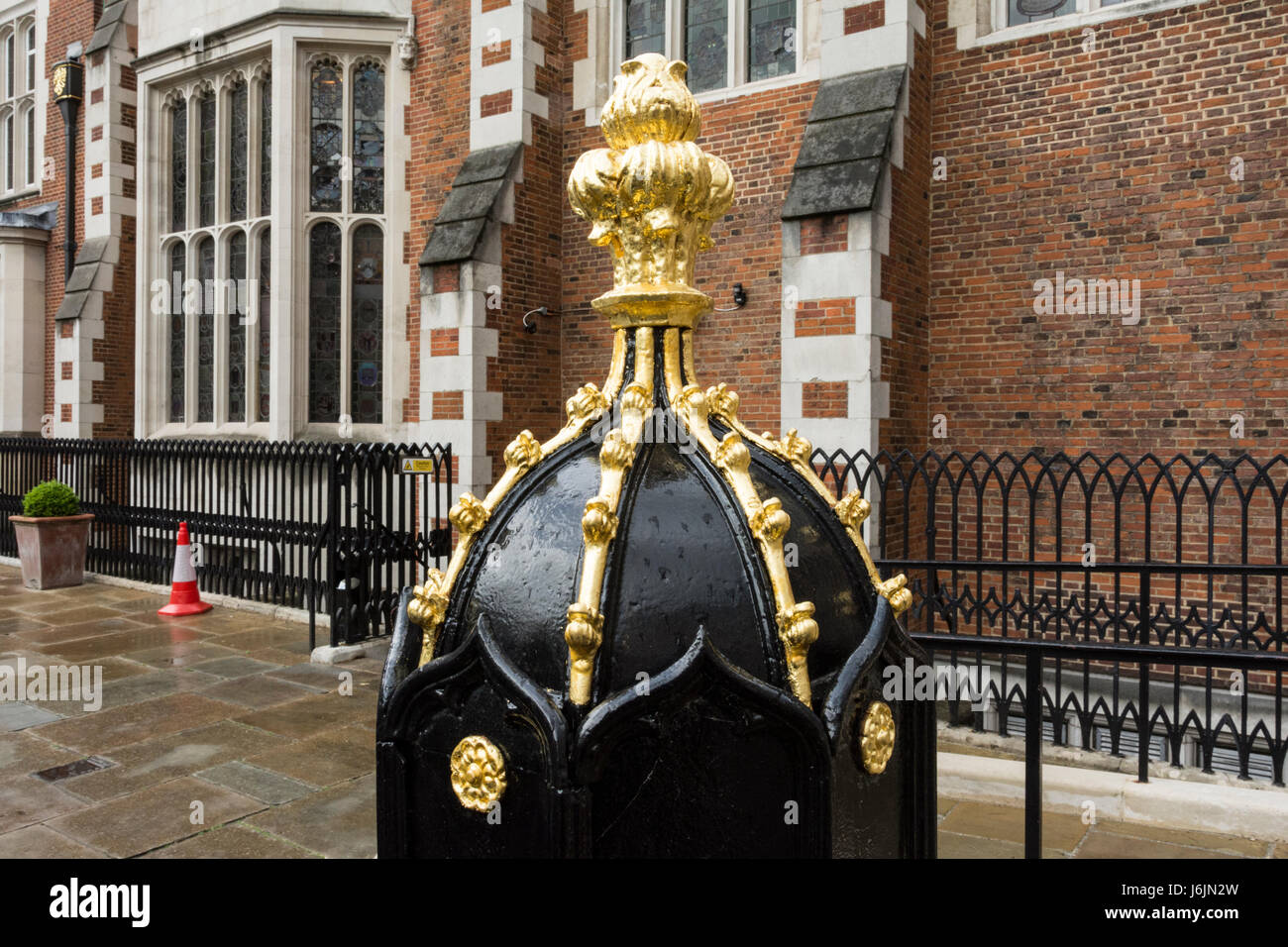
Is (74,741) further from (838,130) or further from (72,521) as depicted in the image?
(838,130)

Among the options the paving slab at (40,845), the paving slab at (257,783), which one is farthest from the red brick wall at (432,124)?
the paving slab at (40,845)

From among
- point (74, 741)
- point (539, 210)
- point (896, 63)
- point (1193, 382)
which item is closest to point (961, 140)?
point (896, 63)

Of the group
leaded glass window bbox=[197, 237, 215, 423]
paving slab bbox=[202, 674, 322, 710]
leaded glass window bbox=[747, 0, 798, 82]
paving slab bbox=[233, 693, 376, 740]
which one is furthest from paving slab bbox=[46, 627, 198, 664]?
leaded glass window bbox=[747, 0, 798, 82]

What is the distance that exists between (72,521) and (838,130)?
31.4 ft

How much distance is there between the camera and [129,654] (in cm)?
776

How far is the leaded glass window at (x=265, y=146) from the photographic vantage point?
1229 centimetres

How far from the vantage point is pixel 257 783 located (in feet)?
16.2

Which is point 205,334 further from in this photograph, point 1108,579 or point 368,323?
point 1108,579

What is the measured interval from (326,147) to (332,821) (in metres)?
9.86

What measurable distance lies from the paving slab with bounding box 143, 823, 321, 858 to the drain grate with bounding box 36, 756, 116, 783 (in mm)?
1274

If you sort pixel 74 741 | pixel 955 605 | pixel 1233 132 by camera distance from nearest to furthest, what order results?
pixel 74 741
pixel 955 605
pixel 1233 132

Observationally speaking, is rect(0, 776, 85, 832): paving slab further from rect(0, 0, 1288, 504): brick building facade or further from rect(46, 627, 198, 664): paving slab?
rect(0, 0, 1288, 504): brick building facade

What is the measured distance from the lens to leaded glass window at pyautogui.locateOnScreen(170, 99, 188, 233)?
1341 cm

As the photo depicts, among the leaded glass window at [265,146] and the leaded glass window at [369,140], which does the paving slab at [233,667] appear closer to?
the leaded glass window at [369,140]
